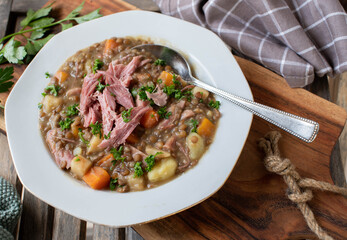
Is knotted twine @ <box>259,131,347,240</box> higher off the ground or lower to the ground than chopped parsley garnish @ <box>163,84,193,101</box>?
lower

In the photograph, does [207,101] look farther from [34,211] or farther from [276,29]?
[34,211]

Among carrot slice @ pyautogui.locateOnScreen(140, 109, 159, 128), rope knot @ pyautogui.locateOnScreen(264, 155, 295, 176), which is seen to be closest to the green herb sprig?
carrot slice @ pyautogui.locateOnScreen(140, 109, 159, 128)

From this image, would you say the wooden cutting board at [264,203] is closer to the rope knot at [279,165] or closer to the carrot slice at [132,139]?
the rope knot at [279,165]

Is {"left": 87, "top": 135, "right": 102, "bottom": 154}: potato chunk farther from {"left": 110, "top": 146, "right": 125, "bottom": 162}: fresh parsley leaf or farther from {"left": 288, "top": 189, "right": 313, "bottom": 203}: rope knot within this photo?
{"left": 288, "top": 189, "right": 313, "bottom": 203}: rope knot

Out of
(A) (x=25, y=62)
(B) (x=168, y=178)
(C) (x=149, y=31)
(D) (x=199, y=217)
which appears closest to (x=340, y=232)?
(D) (x=199, y=217)

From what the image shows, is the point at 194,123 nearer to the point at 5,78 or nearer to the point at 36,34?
the point at 5,78

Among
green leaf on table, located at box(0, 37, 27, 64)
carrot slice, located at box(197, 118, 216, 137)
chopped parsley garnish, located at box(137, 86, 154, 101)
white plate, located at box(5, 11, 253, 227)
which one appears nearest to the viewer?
white plate, located at box(5, 11, 253, 227)

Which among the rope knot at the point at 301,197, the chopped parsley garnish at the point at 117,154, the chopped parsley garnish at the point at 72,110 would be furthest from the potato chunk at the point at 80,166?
the rope knot at the point at 301,197
